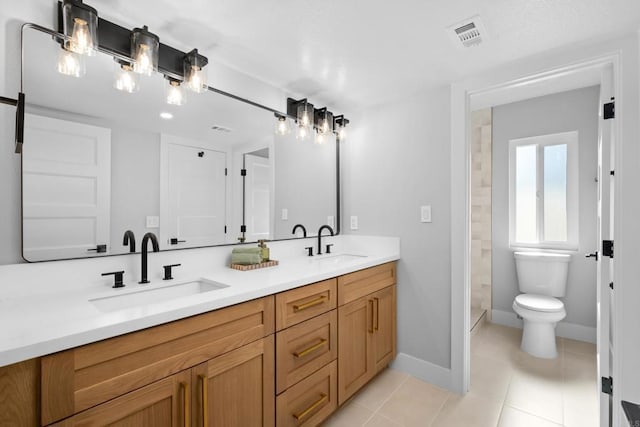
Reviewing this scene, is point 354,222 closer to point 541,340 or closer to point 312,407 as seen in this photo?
point 312,407

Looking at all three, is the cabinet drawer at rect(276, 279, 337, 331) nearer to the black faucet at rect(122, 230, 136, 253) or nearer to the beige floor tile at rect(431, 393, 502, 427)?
the black faucet at rect(122, 230, 136, 253)

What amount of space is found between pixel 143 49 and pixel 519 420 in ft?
9.27

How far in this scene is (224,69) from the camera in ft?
5.99

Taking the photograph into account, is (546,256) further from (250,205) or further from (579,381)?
(250,205)

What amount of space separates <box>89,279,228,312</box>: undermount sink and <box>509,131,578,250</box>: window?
118 inches

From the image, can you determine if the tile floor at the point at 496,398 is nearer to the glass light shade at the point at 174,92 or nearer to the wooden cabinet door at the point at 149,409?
the wooden cabinet door at the point at 149,409

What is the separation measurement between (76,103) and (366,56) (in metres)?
1.48

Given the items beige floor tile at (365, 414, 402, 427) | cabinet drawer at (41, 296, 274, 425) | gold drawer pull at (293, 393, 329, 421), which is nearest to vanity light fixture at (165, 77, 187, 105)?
cabinet drawer at (41, 296, 274, 425)

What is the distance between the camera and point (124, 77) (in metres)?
1.40

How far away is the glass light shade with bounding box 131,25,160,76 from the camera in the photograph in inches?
53.5

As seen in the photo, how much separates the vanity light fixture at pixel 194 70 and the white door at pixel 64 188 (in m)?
0.47

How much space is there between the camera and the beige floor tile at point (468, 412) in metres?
1.75

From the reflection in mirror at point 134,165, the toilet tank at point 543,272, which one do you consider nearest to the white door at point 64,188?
the reflection in mirror at point 134,165

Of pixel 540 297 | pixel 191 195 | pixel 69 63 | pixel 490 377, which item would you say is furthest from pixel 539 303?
pixel 69 63
